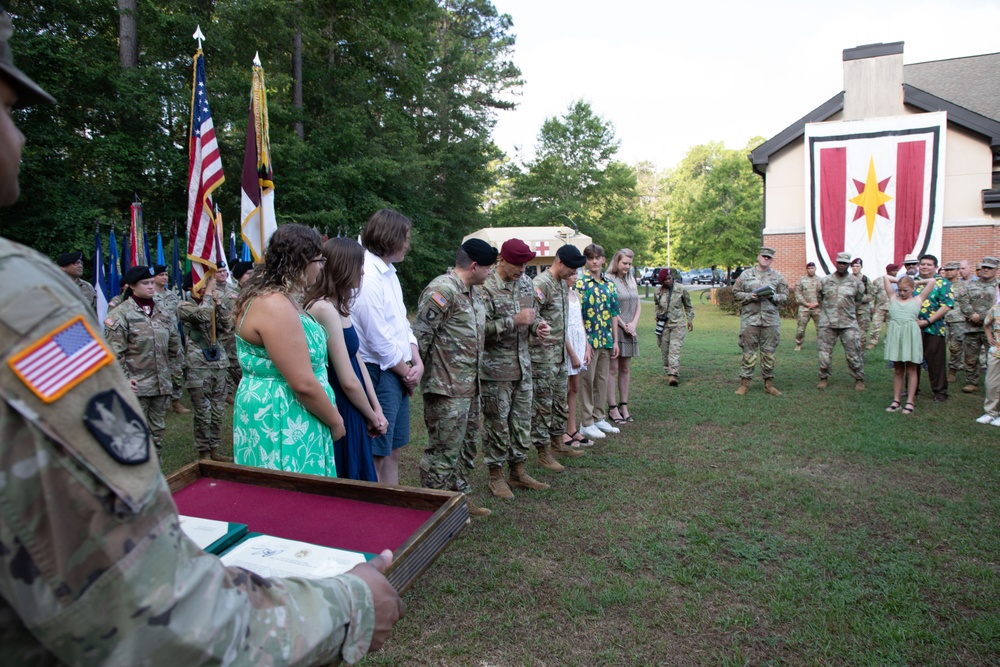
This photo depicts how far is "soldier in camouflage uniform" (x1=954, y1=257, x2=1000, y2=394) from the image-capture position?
916cm

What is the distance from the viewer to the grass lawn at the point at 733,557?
3.10m

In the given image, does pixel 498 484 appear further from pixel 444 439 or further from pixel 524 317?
pixel 524 317

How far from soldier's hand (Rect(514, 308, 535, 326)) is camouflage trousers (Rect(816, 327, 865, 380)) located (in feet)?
21.1

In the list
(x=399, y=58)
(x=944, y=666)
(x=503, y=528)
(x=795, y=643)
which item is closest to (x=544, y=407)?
(x=503, y=528)

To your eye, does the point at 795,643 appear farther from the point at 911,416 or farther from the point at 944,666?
the point at 911,416

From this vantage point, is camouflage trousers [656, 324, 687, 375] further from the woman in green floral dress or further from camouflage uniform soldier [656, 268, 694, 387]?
the woman in green floral dress

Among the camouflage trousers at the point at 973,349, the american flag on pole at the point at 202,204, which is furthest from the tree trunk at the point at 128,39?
the camouflage trousers at the point at 973,349

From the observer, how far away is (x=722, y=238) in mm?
31516

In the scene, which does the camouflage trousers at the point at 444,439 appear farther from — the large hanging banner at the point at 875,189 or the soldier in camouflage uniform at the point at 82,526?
the large hanging banner at the point at 875,189

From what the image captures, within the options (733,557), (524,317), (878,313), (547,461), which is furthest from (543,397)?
(878,313)

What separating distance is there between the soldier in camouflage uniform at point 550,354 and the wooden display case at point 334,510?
4.08m

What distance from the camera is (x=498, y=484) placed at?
5.24 m

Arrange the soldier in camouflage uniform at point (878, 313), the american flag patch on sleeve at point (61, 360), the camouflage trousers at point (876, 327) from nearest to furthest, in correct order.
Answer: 1. the american flag patch on sleeve at point (61, 360)
2. the soldier in camouflage uniform at point (878, 313)
3. the camouflage trousers at point (876, 327)

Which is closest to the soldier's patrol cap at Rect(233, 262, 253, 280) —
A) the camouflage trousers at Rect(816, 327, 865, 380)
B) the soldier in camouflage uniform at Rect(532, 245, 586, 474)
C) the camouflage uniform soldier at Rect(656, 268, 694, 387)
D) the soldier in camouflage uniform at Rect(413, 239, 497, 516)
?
the soldier in camouflage uniform at Rect(532, 245, 586, 474)
